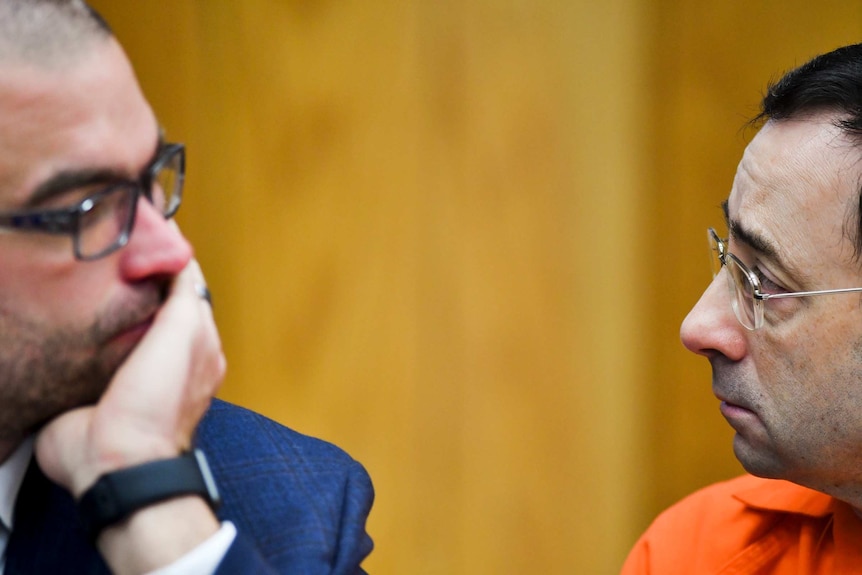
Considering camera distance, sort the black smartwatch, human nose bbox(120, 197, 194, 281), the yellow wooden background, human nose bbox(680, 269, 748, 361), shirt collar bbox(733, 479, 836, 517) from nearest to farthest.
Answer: the black smartwatch, human nose bbox(120, 197, 194, 281), human nose bbox(680, 269, 748, 361), shirt collar bbox(733, 479, 836, 517), the yellow wooden background

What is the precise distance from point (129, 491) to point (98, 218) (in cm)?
33

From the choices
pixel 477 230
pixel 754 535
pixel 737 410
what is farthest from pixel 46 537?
pixel 477 230

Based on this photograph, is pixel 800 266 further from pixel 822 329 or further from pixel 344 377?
pixel 344 377

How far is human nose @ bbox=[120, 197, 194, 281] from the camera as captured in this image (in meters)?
1.15

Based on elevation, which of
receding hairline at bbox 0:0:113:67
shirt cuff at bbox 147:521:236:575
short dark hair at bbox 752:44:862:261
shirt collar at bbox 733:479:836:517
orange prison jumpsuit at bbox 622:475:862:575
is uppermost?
receding hairline at bbox 0:0:113:67

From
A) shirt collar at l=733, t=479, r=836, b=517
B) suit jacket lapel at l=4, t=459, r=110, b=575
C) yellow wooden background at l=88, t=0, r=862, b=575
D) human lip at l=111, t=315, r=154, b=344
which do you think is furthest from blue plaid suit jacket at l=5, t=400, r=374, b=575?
yellow wooden background at l=88, t=0, r=862, b=575

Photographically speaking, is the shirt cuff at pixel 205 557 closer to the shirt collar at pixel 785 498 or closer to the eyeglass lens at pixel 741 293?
the eyeglass lens at pixel 741 293

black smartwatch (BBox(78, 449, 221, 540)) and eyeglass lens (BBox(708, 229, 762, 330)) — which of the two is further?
eyeglass lens (BBox(708, 229, 762, 330))

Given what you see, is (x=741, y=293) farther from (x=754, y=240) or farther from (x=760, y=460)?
(x=760, y=460)

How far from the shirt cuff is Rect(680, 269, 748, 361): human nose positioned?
2.50 feet

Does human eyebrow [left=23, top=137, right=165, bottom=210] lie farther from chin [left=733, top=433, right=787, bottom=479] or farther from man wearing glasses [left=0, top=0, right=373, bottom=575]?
chin [left=733, top=433, right=787, bottom=479]

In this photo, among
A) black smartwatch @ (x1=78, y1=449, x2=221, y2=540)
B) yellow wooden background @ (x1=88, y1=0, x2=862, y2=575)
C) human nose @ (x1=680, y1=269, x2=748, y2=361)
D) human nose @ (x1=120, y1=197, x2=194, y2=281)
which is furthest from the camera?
yellow wooden background @ (x1=88, y1=0, x2=862, y2=575)

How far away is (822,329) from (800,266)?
0.09 m

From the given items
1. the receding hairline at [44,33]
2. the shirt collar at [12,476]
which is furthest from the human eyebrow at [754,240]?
the shirt collar at [12,476]
